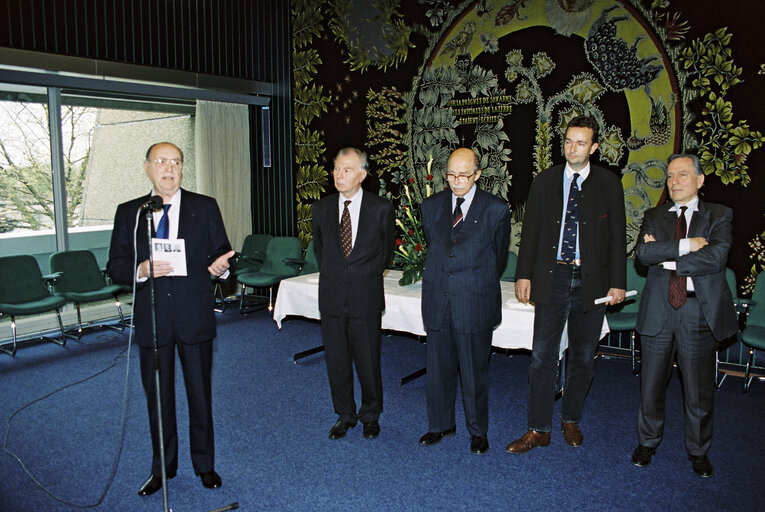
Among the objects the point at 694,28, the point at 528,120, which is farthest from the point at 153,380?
the point at 694,28

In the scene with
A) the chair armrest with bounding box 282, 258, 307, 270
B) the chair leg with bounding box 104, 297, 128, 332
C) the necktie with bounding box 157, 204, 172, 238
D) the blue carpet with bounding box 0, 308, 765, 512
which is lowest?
the blue carpet with bounding box 0, 308, 765, 512

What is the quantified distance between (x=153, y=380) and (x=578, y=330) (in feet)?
7.83

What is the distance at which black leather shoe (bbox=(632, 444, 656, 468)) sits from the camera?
3.64 m

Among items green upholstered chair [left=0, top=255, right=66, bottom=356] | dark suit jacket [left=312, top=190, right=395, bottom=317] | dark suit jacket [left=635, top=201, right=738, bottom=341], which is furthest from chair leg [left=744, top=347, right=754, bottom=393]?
green upholstered chair [left=0, top=255, right=66, bottom=356]

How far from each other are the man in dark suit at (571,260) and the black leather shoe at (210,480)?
173 centimetres

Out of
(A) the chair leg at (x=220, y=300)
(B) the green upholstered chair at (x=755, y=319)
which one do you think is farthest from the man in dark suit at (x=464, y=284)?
(A) the chair leg at (x=220, y=300)

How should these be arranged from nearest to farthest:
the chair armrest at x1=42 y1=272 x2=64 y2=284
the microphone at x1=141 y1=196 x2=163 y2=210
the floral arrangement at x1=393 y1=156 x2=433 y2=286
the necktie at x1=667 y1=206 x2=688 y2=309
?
the microphone at x1=141 y1=196 x2=163 y2=210 → the necktie at x1=667 y1=206 x2=688 y2=309 → the floral arrangement at x1=393 y1=156 x2=433 y2=286 → the chair armrest at x1=42 y1=272 x2=64 y2=284

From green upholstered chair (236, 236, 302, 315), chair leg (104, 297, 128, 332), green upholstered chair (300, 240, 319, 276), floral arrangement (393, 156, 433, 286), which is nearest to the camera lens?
floral arrangement (393, 156, 433, 286)

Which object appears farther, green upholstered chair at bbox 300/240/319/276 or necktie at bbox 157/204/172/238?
green upholstered chair at bbox 300/240/319/276

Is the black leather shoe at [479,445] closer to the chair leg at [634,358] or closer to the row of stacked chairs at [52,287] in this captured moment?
the chair leg at [634,358]

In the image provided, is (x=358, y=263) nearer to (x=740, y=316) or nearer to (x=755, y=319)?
(x=755, y=319)

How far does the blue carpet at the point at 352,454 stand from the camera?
3307 mm

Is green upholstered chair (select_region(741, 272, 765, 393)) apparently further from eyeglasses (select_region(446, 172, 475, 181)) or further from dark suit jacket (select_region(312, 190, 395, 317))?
dark suit jacket (select_region(312, 190, 395, 317))

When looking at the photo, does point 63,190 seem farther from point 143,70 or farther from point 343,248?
A: point 343,248
